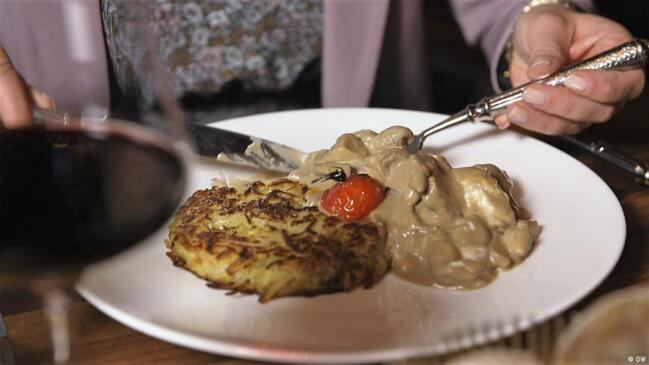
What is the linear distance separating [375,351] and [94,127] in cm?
39

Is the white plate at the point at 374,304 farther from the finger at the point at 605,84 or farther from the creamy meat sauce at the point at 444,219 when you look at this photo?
the finger at the point at 605,84

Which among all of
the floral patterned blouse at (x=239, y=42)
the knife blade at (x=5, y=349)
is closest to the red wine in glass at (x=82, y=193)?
the knife blade at (x=5, y=349)

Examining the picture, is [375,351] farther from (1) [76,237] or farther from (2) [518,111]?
(2) [518,111]

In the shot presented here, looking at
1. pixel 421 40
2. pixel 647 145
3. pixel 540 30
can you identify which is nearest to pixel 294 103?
pixel 421 40

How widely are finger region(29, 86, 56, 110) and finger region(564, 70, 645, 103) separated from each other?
1.05m

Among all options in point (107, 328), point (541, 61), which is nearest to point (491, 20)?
point (541, 61)

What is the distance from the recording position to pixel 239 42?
224 centimetres

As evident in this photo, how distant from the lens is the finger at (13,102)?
790 millimetres

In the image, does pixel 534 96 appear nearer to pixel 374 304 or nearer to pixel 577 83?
pixel 577 83

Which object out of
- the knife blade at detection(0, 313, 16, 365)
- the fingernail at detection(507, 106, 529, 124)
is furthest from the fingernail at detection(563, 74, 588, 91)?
the knife blade at detection(0, 313, 16, 365)

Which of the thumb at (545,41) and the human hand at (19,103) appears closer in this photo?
Answer: the human hand at (19,103)

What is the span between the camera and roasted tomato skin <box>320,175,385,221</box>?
3.81 ft

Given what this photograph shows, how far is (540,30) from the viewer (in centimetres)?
176

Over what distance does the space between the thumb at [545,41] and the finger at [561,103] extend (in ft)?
0.28
